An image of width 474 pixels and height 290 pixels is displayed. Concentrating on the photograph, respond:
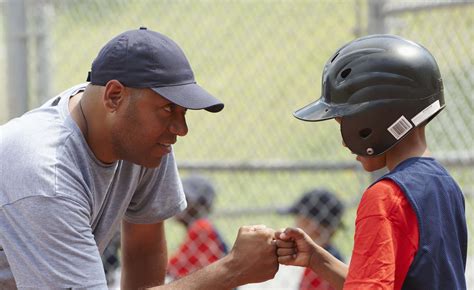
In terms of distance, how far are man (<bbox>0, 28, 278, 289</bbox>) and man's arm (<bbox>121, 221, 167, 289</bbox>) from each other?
0.34m

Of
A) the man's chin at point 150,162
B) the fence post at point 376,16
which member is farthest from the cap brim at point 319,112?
the fence post at point 376,16

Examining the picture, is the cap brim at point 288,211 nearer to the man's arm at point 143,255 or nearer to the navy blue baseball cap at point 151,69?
the man's arm at point 143,255

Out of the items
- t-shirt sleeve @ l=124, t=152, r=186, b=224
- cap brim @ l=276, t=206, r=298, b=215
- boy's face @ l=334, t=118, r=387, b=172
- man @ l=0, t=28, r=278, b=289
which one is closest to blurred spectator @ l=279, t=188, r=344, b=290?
cap brim @ l=276, t=206, r=298, b=215

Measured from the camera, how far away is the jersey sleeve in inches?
124

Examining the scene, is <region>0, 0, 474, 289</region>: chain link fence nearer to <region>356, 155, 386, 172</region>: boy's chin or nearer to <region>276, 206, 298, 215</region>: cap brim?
<region>276, 206, 298, 215</region>: cap brim

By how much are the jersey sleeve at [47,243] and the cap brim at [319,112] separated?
32.7 inches

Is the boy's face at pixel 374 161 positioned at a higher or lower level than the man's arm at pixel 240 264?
higher

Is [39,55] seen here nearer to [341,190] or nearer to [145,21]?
[145,21]

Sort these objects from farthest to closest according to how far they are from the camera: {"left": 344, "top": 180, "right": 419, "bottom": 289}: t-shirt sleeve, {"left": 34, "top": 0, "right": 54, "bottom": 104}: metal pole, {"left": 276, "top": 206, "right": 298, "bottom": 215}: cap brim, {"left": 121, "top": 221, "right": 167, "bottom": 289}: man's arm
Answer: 1. {"left": 276, "top": 206, "right": 298, "bottom": 215}: cap brim
2. {"left": 34, "top": 0, "right": 54, "bottom": 104}: metal pole
3. {"left": 121, "top": 221, "right": 167, "bottom": 289}: man's arm
4. {"left": 344, "top": 180, "right": 419, "bottom": 289}: t-shirt sleeve

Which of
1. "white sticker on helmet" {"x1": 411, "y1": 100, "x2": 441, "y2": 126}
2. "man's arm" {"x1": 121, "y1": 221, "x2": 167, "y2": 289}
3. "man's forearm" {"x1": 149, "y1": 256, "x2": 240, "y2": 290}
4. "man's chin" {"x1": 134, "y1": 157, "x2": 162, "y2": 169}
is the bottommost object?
"man's arm" {"x1": 121, "y1": 221, "x2": 167, "y2": 289}

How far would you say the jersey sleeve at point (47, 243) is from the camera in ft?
10.3

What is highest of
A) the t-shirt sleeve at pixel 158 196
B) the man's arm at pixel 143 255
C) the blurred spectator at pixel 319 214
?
the t-shirt sleeve at pixel 158 196

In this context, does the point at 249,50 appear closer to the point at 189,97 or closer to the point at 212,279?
the point at 189,97

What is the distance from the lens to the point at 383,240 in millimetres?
2797
